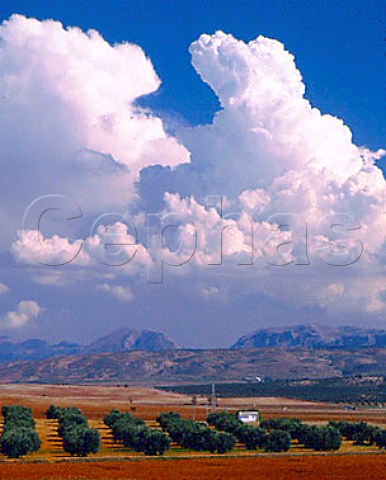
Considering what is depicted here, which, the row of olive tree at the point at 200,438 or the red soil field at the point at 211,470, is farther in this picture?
the row of olive tree at the point at 200,438

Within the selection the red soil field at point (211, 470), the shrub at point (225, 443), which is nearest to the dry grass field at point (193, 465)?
the red soil field at point (211, 470)

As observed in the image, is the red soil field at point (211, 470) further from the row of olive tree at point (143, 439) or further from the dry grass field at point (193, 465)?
the row of olive tree at point (143, 439)

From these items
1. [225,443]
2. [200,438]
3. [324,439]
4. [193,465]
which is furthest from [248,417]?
[193,465]

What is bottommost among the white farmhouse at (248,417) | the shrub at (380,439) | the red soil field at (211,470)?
the red soil field at (211,470)

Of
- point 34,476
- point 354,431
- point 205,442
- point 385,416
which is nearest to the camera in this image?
point 34,476

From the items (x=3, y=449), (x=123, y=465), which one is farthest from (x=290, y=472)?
(x=3, y=449)

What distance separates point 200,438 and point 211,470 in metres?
24.7

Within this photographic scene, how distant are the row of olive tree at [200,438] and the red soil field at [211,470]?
8640 millimetres

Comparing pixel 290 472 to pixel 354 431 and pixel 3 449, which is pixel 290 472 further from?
pixel 354 431

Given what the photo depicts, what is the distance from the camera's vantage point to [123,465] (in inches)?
3570

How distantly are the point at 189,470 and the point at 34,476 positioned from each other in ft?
61.3

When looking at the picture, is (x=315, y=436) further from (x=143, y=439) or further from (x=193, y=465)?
(x=193, y=465)

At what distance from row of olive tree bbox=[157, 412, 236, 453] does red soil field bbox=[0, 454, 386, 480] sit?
8.64 meters

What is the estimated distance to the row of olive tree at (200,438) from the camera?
4272 inches
